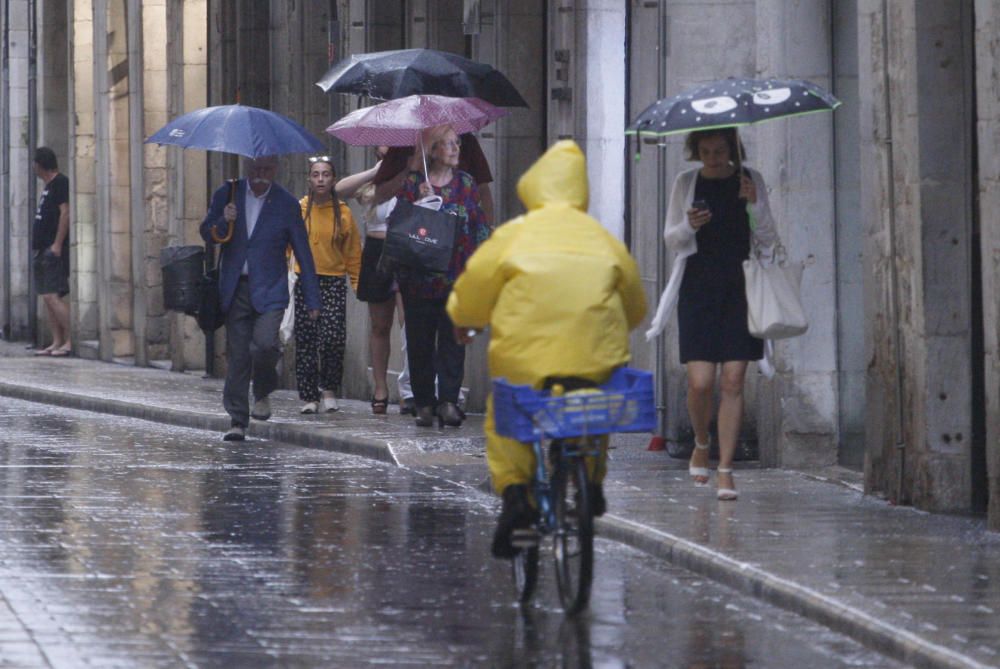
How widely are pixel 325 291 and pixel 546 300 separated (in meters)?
9.46

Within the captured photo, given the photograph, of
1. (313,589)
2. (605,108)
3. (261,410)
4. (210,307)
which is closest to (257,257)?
(210,307)

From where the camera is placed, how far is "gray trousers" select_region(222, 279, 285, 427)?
16.5m

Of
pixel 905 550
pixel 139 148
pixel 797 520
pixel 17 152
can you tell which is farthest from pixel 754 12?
pixel 17 152

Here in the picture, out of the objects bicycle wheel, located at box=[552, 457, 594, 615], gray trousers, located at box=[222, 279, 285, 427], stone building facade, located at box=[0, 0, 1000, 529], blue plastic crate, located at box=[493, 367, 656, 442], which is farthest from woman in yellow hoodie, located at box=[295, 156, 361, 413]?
blue plastic crate, located at box=[493, 367, 656, 442]

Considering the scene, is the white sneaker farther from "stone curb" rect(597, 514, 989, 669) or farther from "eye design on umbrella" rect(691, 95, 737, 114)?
"eye design on umbrella" rect(691, 95, 737, 114)

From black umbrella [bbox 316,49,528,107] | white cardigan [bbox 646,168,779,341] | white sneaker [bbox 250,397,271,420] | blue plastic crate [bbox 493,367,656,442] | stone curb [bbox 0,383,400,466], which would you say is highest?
black umbrella [bbox 316,49,528,107]

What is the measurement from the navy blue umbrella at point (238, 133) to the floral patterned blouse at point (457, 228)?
2.47 ft

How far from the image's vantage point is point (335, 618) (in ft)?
29.9

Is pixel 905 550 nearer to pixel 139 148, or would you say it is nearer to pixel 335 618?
pixel 335 618

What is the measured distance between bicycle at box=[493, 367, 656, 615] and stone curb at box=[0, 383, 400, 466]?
5969 mm

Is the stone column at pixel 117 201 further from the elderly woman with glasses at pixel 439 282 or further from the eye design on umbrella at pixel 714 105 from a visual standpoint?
the eye design on umbrella at pixel 714 105

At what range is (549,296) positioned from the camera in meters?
8.98

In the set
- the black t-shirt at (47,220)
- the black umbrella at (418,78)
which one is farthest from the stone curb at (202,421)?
the black t-shirt at (47,220)

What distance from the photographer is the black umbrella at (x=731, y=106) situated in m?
11.6
